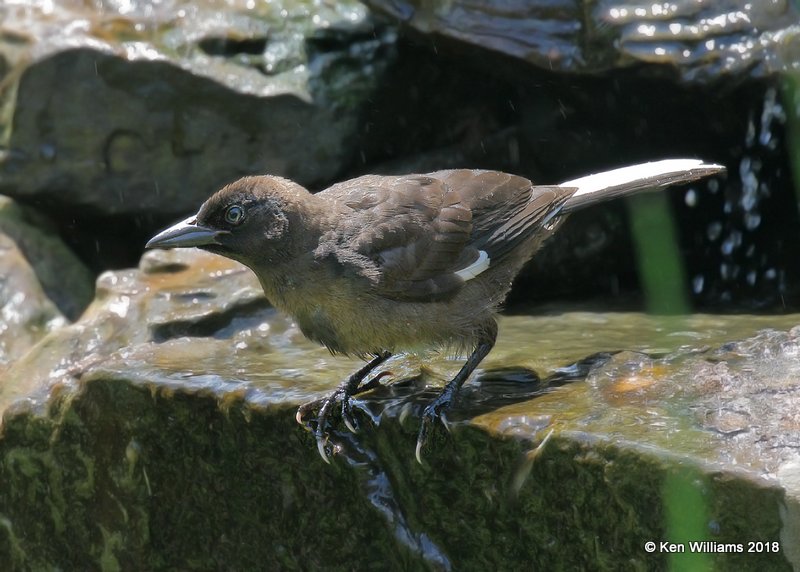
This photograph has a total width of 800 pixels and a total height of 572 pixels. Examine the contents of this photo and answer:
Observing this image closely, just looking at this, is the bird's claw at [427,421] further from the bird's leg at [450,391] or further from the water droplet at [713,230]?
the water droplet at [713,230]

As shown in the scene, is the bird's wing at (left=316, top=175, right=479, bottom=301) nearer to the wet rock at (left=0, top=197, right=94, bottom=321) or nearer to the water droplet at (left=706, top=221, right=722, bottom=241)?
the water droplet at (left=706, top=221, right=722, bottom=241)

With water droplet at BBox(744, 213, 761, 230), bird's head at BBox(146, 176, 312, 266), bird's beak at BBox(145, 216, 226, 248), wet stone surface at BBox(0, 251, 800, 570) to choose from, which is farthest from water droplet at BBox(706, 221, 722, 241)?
bird's beak at BBox(145, 216, 226, 248)

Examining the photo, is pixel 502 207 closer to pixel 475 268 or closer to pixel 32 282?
pixel 475 268

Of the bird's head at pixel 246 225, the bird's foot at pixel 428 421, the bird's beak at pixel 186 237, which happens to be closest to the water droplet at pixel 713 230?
the bird's head at pixel 246 225

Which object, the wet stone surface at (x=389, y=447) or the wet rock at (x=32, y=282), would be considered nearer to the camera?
the wet stone surface at (x=389, y=447)

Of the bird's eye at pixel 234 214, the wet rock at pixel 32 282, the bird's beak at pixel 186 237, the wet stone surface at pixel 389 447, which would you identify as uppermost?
the bird's eye at pixel 234 214

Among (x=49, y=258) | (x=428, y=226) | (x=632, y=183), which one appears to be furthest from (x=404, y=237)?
(x=49, y=258)

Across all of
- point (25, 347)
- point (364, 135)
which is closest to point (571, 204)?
point (364, 135)
